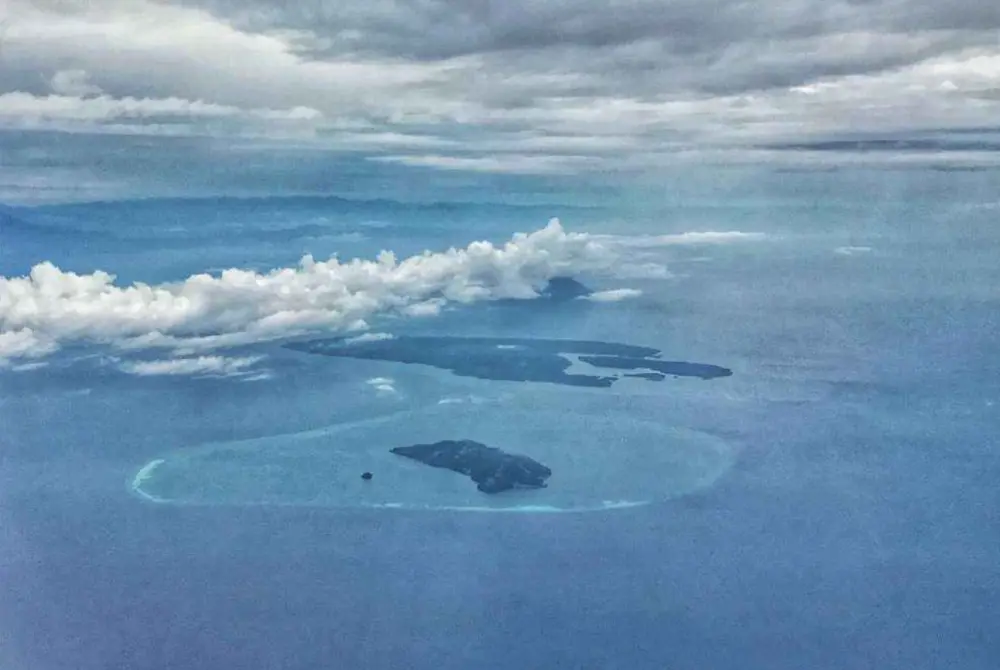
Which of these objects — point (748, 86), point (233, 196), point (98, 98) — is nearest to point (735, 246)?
point (748, 86)

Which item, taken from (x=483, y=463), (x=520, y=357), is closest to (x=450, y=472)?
(x=483, y=463)

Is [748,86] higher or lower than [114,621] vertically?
higher

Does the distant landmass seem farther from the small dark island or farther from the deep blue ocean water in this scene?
the small dark island

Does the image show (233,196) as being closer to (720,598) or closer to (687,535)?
(687,535)

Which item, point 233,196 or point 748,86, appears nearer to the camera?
point 748,86

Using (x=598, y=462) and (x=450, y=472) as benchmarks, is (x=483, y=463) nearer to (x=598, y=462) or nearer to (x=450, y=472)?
(x=450, y=472)

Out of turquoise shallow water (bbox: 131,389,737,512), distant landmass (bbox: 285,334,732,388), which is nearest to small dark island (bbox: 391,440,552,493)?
turquoise shallow water (bbox: 131,389,737,512)

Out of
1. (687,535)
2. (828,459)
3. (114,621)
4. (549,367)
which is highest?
Result: (549,367)
